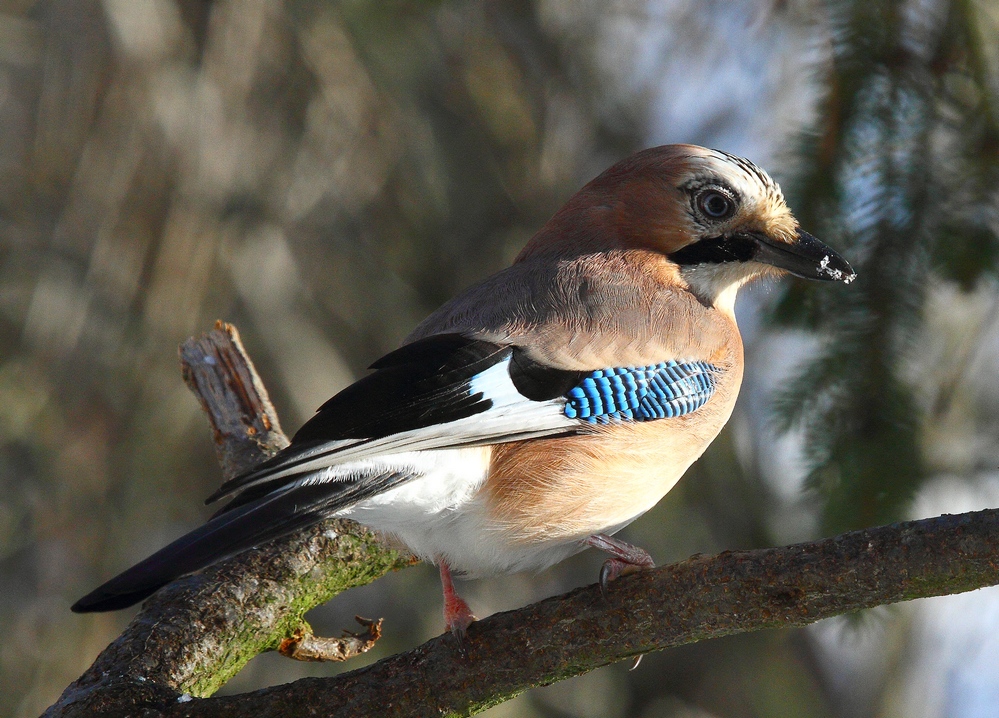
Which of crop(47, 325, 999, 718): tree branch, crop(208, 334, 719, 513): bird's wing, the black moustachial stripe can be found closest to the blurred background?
the black moustachial stripe

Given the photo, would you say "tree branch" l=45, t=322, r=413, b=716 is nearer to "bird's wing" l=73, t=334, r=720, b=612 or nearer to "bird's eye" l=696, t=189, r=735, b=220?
"bird's wing" l=73, t=334, r=720, b=612

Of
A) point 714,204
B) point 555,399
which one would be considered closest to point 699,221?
point 714,204

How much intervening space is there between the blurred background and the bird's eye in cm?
72

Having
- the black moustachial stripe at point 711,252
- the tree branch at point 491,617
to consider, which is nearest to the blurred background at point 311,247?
the black moustachial stripe at point 711,252

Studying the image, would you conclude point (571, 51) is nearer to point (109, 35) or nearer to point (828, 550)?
point (109, 35)

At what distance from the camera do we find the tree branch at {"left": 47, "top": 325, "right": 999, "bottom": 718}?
1.89m

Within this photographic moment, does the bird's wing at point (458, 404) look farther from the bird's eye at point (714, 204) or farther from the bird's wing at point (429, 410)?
the bird's eye at point (714, 204)

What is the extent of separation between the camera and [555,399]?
265 centimetres

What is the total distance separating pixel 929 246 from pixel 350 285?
3.79m

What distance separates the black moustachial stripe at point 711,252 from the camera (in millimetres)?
3209

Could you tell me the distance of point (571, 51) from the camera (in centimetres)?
614

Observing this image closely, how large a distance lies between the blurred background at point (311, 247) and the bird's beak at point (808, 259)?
752 mm

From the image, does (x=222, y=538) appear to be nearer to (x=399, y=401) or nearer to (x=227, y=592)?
(x=399, y=401)

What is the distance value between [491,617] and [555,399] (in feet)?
1.91
